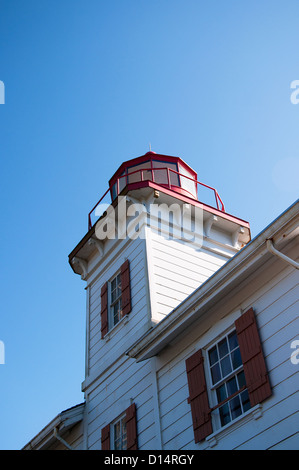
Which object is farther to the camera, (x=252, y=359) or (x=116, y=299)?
(x=116, y=299)

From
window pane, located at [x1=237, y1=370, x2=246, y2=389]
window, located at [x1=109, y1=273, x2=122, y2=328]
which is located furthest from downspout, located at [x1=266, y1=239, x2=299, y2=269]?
window, located at [x1=109, y1=273, x2=122, y2=328]

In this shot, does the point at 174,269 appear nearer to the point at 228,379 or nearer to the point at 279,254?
the point at 228,379

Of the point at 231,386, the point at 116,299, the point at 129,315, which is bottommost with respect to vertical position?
the point at 231,386

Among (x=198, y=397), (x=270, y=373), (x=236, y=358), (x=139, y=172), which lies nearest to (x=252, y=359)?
(x=270, y=373)

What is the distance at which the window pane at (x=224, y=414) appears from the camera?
30.8 feet

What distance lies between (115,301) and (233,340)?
532 cm

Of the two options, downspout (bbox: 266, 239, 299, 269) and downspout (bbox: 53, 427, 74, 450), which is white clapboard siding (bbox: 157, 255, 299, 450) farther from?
downspout (bbox: 53, 427, 74, 450)

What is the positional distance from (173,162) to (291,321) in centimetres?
1065

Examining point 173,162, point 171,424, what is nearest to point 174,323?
point 171,424

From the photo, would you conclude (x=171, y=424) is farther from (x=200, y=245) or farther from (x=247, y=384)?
(x=200, y=245)

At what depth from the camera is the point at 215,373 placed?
1001 centimetres

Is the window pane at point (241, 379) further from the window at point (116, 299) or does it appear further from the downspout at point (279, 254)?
the window at point (116, 299)

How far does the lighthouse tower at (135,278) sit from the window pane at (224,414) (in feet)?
5.75

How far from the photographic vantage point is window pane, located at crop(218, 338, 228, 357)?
10008 mm
